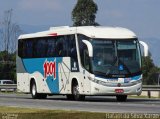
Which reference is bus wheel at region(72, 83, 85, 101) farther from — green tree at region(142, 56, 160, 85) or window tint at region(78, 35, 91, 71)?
green tree at region(142, 56, 160, 85)

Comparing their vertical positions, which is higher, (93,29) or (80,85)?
(93,29)

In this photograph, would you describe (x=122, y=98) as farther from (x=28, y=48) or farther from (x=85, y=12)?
(x=85, y=12)

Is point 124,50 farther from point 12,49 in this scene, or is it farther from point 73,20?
point 12,49

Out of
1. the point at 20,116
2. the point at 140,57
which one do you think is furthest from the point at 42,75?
the point at 20,116

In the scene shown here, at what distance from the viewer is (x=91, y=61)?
31781 millimetres

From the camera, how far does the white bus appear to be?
3162 cm

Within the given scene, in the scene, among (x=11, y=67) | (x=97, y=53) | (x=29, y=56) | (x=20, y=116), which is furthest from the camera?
(x=11, y=67)

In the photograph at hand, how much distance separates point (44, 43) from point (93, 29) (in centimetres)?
440

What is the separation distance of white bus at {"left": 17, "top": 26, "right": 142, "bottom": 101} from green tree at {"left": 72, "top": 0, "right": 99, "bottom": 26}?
213 ft

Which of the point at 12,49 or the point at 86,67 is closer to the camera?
the point at 86,67

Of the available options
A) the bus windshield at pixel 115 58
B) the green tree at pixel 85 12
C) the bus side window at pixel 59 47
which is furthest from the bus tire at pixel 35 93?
the green tree at pixel 85 12

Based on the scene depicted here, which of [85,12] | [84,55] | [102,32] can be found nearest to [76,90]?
[84,55]

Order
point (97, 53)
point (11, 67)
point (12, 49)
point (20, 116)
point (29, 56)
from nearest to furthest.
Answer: point (20, 116) < point (97, 53) < point (29, 56) < point (11, 67) < point (12, 49)

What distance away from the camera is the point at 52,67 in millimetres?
35594
